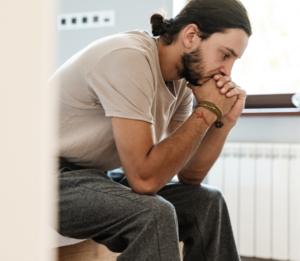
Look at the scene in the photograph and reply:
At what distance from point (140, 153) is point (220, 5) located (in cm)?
63

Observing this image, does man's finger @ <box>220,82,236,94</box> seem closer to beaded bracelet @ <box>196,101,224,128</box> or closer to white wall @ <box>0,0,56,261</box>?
beaded bracelet @ <box>196,101,224,128</box>

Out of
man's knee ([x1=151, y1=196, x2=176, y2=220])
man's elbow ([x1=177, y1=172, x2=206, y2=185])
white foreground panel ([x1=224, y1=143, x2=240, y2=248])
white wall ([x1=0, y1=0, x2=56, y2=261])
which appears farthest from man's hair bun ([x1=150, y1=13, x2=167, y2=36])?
white wall ([x1=0, y1=0, x2=56, y2=261])

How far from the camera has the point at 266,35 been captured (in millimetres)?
2053

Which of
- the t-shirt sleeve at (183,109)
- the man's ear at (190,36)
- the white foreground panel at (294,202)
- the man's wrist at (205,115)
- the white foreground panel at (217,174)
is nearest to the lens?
the man's wrist at (205,115)

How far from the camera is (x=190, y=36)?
1.15 m

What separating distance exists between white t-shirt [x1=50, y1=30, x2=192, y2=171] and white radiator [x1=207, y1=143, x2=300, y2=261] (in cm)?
86

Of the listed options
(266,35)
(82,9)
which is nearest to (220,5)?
(266,35)

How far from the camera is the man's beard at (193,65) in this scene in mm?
1146

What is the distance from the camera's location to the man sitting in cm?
81

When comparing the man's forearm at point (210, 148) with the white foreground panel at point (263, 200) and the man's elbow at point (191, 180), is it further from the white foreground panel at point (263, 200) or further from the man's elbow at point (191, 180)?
the white foreground panel at point (263, 200)

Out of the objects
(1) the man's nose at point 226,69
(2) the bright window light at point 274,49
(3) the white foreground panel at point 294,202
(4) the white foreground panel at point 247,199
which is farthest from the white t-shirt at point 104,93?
(2) the bright window light at point 274,49

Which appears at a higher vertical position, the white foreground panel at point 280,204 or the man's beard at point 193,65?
the man's beard at point 193,65

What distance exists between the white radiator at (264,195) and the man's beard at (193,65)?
777 millimetres

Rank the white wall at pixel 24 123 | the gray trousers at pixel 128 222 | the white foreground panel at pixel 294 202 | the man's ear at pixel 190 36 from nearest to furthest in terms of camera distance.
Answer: the white wall at pixel 24 123 → the gray trousers at pixel 128 222 → the man's ear at pixel 190 36 → the white foreground panel at pixel 294 202
